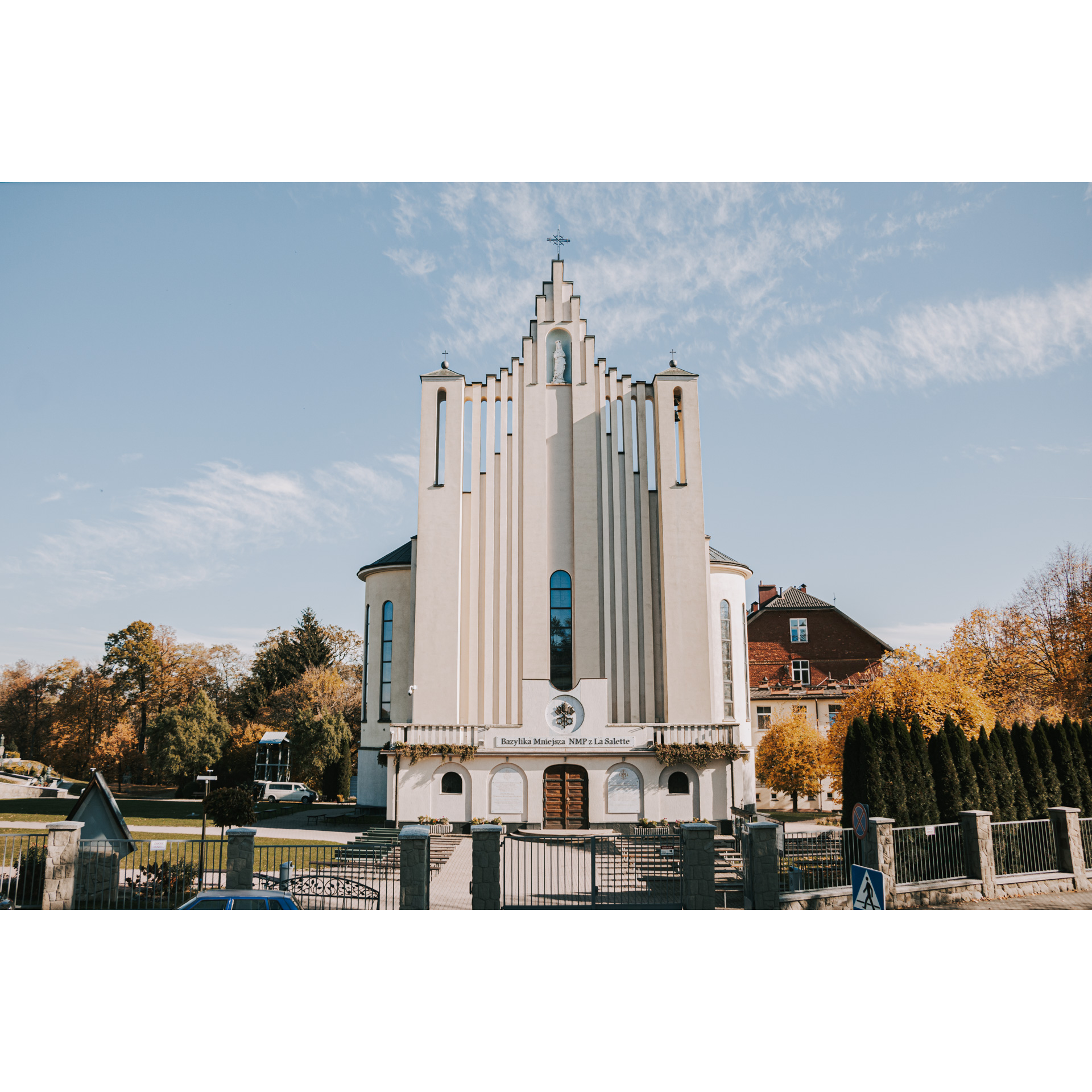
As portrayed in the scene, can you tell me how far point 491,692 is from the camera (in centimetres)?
2611

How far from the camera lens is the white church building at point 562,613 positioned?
79.8 feet

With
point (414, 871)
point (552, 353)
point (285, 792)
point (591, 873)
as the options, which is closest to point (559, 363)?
point (552, 353)

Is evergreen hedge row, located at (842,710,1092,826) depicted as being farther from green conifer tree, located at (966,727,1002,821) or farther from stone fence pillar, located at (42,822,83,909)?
stone fence pillar, located at (42,822,83,909)

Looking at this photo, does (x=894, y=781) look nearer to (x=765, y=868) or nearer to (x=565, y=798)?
(x=765, y=868)

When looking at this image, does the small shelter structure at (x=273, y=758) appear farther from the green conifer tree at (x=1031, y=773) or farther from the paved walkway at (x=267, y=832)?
the green conifer tree at (x=1031, y=773)

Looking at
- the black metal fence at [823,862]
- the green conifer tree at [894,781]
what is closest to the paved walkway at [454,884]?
the black metal fence at [823,862]

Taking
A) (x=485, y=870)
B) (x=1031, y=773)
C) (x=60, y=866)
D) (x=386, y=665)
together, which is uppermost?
(x=386, y=665)

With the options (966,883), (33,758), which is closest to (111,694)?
(33,758)

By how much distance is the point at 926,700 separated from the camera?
25.6 m

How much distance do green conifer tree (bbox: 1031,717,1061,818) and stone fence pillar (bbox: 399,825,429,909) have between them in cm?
1428

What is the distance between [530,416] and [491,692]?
32.1 ft

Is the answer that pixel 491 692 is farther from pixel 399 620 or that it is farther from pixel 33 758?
pixel 33 758

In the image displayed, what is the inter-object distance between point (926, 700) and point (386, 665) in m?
19.7

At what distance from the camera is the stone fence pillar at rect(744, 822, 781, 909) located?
531 inches
